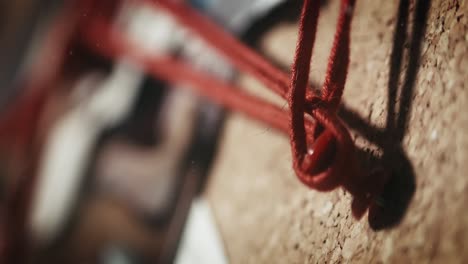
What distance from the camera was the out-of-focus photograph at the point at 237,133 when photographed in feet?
0.97

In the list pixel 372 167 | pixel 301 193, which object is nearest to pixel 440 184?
pixel 372 167

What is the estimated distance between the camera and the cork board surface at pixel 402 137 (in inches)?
10.6

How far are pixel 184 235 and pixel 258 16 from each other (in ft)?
1.56

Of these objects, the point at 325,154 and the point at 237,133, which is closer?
the point at 325,154

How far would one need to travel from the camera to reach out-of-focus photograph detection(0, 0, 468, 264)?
0.29m

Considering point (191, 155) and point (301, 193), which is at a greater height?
point (301, 193)

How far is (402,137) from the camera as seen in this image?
306 mm

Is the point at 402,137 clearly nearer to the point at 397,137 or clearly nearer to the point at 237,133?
the point at 397,137

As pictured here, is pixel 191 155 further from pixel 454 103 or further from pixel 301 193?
pixel 454 103

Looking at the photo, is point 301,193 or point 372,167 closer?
point 372,167

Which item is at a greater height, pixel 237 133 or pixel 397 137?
pixel 397 137

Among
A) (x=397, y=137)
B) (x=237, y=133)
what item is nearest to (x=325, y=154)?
(x=397, y=137)

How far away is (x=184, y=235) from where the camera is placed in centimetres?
79

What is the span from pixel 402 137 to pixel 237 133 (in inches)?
17.7
